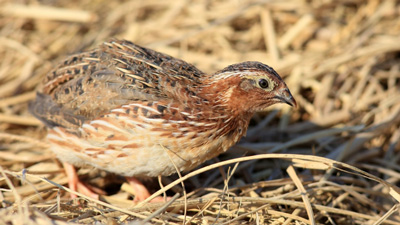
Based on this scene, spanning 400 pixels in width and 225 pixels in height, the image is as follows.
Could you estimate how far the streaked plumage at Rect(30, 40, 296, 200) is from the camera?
13.9ft

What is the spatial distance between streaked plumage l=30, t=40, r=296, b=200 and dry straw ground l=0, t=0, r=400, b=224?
0.36 m

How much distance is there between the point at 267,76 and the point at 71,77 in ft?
6.84

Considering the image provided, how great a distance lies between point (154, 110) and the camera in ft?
13.8

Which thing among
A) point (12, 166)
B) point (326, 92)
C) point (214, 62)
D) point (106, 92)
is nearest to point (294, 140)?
point (326, 92)

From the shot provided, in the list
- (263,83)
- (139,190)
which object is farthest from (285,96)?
(139,190)

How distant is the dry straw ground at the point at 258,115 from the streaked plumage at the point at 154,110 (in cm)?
36

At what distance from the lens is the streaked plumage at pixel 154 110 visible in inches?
167

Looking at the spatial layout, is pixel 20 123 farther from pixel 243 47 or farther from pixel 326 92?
pixel 326 92

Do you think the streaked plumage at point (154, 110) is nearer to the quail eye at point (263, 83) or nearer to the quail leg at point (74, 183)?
the quail eye at point (263, 83)

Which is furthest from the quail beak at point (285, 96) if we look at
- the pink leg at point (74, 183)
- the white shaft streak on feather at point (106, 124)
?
the pink leg at point (74, 183)

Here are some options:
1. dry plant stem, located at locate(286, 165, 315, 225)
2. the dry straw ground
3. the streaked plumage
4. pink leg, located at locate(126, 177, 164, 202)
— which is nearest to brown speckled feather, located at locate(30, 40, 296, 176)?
the streaked plumage

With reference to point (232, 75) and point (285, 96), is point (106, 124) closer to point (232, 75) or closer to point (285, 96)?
point (232, 75)

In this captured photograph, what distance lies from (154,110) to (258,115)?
2606 mm

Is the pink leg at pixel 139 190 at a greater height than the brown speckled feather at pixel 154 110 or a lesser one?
lesser
